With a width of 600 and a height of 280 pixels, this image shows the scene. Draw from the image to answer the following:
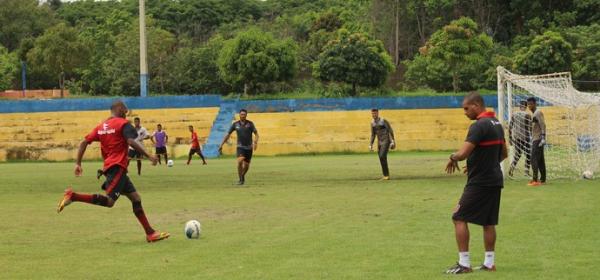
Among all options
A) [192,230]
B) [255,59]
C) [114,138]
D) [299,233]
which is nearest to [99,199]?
[114,138]

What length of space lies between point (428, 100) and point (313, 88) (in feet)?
57.6

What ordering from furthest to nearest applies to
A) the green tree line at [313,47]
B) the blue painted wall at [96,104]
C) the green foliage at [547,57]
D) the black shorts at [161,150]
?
the green tree line at [313,47] < the green foliage at [547,57] < the blue painted wall at [96,104] < the black shorts at [161,150]

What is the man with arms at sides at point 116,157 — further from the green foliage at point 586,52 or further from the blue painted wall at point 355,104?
the green foliage at point 586,52

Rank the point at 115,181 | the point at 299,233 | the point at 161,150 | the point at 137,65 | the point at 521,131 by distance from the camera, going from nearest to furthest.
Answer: the point at 115,181 < the point at 299,233 < the point at 521,131 < the point at 161,150 < the point at 137,65

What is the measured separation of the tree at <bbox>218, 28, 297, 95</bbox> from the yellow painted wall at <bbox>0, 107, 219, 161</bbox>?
10147mm

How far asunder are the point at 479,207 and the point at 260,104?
3599 centimetres

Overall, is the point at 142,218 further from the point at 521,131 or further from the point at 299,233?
the point at 521,131

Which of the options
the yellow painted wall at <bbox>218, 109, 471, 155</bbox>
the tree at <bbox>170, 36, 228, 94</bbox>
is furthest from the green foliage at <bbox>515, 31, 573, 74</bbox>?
the tree at <bbox>170, 36, 228, 94</bbox>

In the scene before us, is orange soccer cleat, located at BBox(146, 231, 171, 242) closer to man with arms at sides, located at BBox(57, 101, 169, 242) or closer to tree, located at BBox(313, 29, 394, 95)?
man with arms at sides, located at BBox(57, 101, 169, 242)

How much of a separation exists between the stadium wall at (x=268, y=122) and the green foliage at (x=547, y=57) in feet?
27.3

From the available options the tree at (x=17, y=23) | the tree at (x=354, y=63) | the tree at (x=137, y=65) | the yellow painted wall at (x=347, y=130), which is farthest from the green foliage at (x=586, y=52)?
the tree at (x=17, y=23)

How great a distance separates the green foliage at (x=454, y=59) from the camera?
52.9m

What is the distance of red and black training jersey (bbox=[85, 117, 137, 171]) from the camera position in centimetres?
1220

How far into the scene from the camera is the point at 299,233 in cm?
1241
